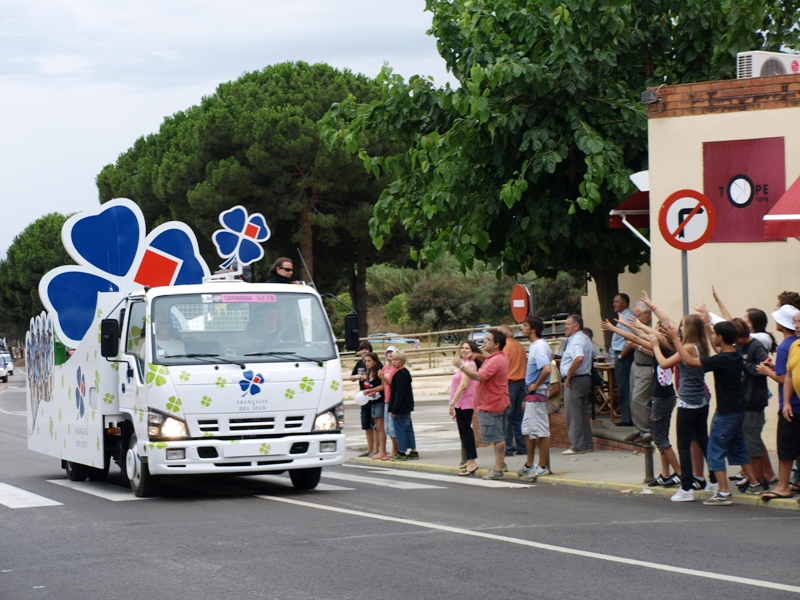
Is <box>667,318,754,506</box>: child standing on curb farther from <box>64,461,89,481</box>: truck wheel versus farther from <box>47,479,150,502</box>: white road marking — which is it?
<box>64,461,89,481</box>: truck wheel

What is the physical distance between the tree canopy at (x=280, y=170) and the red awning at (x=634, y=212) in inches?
1167

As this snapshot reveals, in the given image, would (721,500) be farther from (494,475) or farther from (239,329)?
(239,329)

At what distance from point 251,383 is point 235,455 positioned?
0.74m

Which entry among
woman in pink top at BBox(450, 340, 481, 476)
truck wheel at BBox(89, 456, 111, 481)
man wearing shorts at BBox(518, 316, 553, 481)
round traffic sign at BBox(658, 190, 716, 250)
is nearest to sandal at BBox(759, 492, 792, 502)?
round traffic sign at BBox(658, 190, 716, 250)

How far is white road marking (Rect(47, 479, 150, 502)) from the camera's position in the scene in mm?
12266

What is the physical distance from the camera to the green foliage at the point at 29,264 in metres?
84.0

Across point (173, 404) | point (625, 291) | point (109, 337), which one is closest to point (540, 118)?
point (625, 291)

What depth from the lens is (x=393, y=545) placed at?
834 centimetres

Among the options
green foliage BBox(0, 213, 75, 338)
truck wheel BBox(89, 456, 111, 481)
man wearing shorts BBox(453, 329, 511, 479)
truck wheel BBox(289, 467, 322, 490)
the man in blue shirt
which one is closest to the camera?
truck wheel BBox(289, 467, 322, 490)

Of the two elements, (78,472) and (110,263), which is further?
(78,472)

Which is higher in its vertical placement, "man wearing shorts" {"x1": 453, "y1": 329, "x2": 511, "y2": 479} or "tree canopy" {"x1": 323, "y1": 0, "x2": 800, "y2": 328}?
"tree canopy" {"x1": 323, "y1": 0, "x2": 800, "y2": 328}

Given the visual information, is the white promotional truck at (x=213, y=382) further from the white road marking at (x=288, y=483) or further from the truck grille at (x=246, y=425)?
the white road marking at (x=288, y=483)

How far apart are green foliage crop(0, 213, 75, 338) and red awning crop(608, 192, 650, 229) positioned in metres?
70.1

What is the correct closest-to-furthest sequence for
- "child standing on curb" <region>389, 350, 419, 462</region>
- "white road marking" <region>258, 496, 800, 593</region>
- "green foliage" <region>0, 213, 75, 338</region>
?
"white road marking" <region>258, 496, 800, 593</region> → "child standing on curb" <region>389, 350, 419, 462</region> → "green foliage" <region>0, 213, 75, 338</region>
